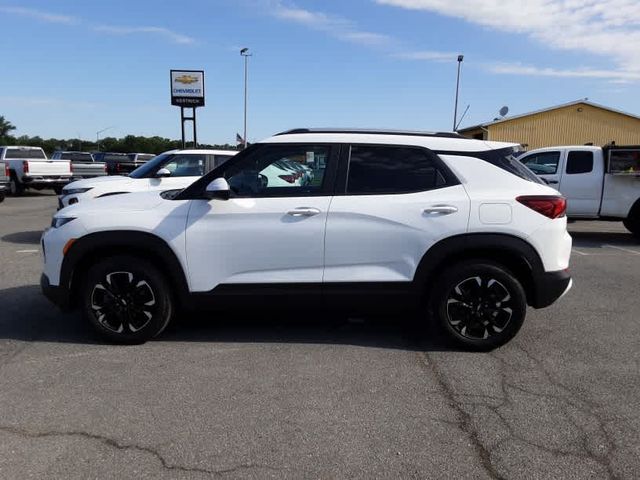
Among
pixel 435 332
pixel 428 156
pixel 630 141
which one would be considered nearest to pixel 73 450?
pixel 435 332

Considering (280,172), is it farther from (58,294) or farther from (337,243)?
(58,294)

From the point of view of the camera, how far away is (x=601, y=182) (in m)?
11.1

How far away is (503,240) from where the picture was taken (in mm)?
4363

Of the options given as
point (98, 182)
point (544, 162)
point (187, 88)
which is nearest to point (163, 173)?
point (98, 182)

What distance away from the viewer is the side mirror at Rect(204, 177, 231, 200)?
4.23m

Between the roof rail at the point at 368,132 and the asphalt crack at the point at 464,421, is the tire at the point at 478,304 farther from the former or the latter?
the roof rail at the point at 368,132

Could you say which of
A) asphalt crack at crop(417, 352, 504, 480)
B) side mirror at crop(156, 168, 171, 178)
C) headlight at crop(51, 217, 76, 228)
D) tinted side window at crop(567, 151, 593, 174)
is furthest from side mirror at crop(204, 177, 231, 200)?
tinted side window at crop(567, 151, 593, 174)

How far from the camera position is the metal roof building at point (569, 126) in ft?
124

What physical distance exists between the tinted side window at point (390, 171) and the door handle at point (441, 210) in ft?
0.65

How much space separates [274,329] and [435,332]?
1488 millimetres

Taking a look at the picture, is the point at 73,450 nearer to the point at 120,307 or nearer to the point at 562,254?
the point at 120,307

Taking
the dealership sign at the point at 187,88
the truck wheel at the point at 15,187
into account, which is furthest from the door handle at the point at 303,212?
the dealership sign at the point at 187,88

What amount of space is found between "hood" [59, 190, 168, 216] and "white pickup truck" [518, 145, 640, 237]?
9347 mm

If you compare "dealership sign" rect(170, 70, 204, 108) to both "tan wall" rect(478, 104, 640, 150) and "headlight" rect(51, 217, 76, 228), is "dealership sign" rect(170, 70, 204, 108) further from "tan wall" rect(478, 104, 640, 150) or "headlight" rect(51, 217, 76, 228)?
"headlight" rect(51, 217, 76, 228)
